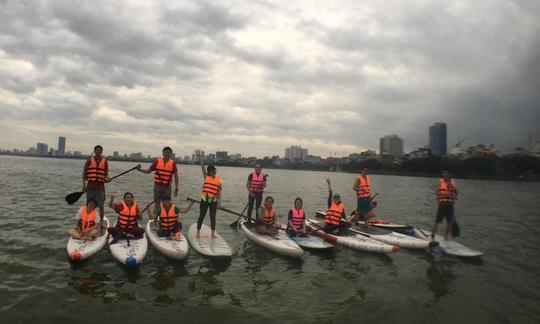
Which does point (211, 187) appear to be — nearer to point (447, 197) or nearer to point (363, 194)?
point (363, 194)

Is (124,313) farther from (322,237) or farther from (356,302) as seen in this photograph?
(322,237)

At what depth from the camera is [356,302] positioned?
7590mm

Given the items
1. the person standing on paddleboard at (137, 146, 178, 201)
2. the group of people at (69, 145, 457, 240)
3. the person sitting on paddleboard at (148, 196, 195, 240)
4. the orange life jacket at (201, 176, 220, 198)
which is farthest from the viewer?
the person standing on paddleboard at (137, 146, 178, 201)

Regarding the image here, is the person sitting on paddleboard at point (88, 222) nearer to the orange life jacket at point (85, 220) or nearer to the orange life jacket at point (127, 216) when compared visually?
the orange life jacket at point (85, 220)

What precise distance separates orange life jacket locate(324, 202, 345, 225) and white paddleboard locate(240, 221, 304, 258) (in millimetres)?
1844

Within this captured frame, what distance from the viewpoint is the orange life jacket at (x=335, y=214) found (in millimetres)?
12367

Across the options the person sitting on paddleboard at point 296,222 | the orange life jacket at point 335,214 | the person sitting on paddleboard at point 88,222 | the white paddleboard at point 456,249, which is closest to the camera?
the person sitting on paddleboard at point 88,222

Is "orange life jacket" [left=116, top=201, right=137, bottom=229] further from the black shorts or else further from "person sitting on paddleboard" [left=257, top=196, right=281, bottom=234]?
the black shorts

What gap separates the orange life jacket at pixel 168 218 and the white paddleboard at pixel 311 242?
13.2ft

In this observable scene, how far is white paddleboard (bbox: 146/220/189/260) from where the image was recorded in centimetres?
920

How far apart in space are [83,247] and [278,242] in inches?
214

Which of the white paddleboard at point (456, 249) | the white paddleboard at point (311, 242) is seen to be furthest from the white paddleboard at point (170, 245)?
the white paddleboard at point (456, 249)

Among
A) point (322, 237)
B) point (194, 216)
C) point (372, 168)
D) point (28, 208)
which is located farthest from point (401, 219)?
point (372, 168)

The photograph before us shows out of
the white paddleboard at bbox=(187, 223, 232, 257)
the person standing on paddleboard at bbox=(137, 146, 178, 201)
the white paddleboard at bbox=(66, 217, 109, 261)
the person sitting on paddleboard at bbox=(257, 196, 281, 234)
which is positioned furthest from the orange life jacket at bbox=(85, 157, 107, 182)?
the person sitting on paddleboard at bbox=(257, 196, 281, 234)
